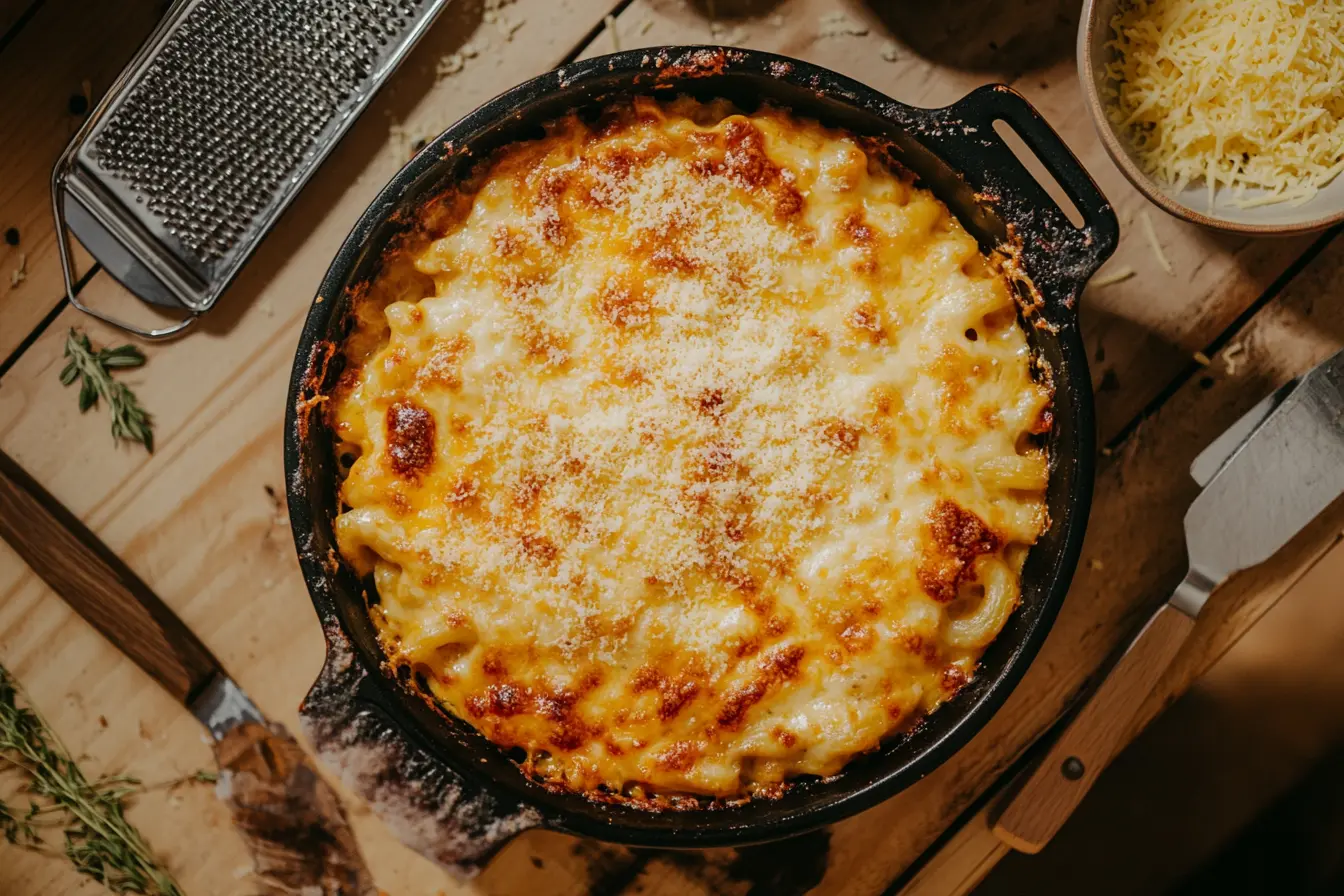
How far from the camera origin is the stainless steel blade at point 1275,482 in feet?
6.04

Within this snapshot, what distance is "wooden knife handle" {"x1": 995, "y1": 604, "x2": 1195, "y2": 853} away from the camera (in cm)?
193

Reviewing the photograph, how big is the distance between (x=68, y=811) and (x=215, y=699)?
0.40 meters

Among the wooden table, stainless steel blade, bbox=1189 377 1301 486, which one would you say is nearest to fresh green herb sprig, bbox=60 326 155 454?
the wooden table

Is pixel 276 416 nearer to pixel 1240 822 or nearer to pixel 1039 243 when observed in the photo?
pixel 1039 243

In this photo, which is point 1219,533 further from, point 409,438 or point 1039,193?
point 409,438

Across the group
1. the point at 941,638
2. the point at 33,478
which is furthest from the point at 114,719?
the point at 941,638

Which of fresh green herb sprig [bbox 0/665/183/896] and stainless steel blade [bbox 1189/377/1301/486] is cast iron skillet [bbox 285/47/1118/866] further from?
fresh green herb sprig [bbox 0/665/183/896]

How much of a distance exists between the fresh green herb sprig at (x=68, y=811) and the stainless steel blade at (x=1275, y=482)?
2.14m

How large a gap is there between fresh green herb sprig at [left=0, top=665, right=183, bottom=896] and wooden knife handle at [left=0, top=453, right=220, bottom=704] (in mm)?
270

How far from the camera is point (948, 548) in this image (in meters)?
1.64

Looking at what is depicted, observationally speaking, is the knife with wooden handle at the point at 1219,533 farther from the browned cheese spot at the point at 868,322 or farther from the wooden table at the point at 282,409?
the browned cheese spot at the point at 868,322

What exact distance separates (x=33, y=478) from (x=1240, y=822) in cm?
299

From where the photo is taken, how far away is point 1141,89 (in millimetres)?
1868

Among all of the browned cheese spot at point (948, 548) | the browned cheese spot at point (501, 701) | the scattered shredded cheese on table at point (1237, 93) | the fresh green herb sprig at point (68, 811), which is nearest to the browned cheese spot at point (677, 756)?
the browned cheese spot at point (501, 701)
